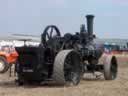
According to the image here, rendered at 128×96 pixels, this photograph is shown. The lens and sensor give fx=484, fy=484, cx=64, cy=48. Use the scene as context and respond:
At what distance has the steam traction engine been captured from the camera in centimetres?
1658

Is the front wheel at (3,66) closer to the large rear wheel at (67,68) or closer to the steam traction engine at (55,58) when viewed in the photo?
the steam traction engine at (55,58)

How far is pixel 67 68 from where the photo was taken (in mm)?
17125

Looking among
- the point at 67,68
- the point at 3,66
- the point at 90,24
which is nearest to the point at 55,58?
the point at 67,68

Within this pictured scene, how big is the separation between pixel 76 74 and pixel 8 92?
3.78m

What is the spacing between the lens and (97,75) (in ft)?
71.1

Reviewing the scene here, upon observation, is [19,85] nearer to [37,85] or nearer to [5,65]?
[37,85]

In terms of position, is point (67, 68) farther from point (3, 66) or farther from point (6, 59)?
point (6, 59)

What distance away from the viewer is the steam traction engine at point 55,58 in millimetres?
16578

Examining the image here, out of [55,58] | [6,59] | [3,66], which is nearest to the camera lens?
[55,58]

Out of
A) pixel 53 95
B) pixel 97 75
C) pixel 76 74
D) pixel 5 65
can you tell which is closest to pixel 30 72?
pixel 76 74

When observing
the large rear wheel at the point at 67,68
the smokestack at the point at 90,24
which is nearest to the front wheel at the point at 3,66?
the smokestack at the point at 90,24

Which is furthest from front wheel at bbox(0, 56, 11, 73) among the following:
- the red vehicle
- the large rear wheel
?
the large rear wheel

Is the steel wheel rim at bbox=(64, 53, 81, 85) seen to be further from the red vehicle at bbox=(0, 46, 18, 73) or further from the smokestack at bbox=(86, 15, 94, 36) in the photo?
the red vehicle at bbox=(0, 46, 18, 73)

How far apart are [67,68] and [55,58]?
0.80 metres
